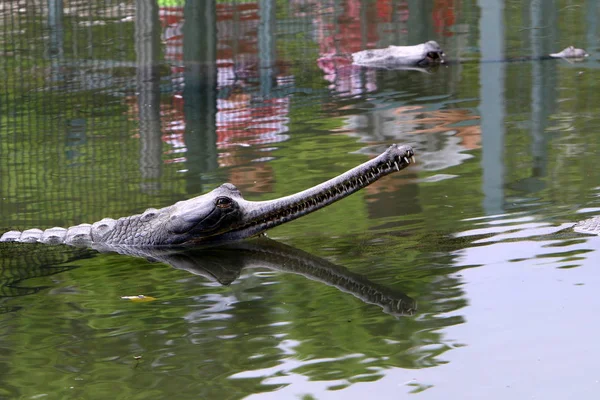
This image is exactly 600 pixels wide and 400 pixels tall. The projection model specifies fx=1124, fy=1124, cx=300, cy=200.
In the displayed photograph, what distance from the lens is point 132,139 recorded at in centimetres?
1066

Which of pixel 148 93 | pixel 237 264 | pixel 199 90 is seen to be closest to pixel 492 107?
pixel 237 264

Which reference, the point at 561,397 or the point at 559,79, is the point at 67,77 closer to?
the point at 559,79

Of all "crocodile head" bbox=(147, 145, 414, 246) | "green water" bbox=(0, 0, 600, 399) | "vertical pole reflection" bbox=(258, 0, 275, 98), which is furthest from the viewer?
"vertical pole reflection" bbox=(258, 0, 275, 98)

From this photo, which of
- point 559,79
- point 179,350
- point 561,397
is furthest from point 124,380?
point 559,79

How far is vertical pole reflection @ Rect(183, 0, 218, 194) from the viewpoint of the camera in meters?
9.39

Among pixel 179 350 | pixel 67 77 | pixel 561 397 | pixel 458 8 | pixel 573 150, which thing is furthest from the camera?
pixel 458 8

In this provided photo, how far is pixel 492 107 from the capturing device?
9.96m

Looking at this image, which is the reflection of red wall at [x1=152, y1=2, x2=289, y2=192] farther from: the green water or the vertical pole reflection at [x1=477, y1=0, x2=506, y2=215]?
the vertical pole reflection at [x1=477, y1=0, x2=506, y2=215]

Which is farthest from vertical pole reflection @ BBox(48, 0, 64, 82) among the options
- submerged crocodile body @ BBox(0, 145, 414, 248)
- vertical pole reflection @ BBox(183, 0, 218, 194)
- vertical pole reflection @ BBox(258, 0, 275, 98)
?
submerged crocodile body @ BBox(0, 145, 414, 248)

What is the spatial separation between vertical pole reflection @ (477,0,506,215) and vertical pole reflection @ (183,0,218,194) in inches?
84.7

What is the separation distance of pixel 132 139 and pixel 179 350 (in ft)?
19.8

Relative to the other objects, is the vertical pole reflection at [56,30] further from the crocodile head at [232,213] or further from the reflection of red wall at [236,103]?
the crocodile head at [232,213]

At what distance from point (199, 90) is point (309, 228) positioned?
676 cm

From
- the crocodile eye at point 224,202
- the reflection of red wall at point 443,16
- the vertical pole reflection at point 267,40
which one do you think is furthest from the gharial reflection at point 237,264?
the reflection of red wall at point 443,16
